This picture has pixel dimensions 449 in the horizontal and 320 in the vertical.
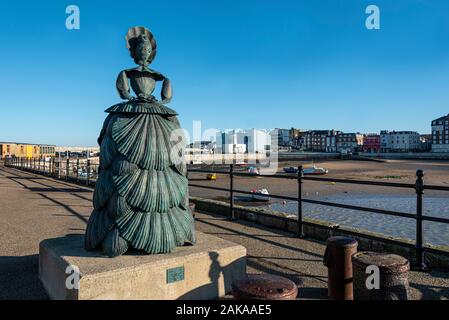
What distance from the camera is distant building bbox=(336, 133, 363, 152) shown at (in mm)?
161500

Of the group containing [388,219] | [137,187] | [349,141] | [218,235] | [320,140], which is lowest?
[388,219]

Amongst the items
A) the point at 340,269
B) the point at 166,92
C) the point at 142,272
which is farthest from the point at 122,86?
the point at 340,269

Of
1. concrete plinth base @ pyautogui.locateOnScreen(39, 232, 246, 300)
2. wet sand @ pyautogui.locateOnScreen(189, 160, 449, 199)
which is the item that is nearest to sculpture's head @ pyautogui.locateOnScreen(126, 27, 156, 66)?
concrete plinth base @ pyautogui.locateOnScreen(39, 232, 246, 300)

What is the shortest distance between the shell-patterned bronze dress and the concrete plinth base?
0.19 metres

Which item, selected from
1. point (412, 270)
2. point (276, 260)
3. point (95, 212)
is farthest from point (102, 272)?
point (412, 270)

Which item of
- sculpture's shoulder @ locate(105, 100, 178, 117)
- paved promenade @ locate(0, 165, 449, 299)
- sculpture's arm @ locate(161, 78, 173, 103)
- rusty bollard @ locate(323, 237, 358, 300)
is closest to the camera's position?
rusty bollard @ locate(323, 237, 358, 300)

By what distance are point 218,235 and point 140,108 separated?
3.64m

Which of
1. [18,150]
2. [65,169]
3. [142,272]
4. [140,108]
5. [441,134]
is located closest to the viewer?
[142,272]

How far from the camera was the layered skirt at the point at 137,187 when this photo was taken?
12.9 ft

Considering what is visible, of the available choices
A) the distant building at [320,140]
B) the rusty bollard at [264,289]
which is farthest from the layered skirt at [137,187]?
the distant building at [320,140]

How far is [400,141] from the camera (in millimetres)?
149375

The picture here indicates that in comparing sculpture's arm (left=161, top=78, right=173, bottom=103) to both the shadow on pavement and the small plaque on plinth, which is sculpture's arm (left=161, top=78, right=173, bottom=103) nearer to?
the small plaque on plinth

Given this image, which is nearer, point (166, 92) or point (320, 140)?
point (166, 92)

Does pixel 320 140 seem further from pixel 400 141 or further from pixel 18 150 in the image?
pixel 18 150
